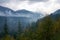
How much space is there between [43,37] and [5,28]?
3950mm

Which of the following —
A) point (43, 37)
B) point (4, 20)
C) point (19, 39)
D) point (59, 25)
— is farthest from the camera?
point (4, 20)

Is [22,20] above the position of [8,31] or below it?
above

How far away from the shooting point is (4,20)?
11.5 metres

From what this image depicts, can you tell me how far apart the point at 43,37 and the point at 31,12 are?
14.8ft

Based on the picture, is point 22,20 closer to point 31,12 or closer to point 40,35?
point 31,12

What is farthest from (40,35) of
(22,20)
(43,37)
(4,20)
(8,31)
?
(4,20)

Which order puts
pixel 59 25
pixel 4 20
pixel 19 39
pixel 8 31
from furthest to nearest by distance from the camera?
pixel 4 20
pixel 8 31
pixel 59 25
pixel 19 39

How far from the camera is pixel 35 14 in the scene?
977 centimetres

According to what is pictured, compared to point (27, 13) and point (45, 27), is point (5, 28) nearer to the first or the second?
point (27, 13)

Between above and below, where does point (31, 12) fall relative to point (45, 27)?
above

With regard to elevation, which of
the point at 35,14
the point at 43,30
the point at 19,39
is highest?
the point at 35,14

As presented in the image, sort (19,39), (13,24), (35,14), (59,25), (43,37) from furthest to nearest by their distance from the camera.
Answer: (13,24) < (35,14) < (59,25) < (19,39) < (43,37)

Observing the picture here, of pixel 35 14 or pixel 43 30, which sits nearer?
pixel 43 30

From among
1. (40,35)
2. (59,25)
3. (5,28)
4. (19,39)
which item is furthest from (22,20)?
(40,35)
